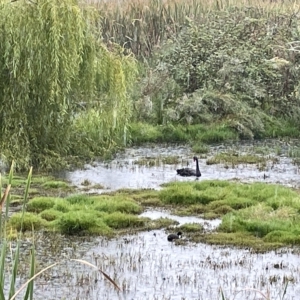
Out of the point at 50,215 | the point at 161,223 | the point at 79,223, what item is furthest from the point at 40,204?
the point at 161,223

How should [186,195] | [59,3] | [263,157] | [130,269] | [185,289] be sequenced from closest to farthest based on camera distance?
[185,289], [130,269], [186,195], [59,3], [263,157]

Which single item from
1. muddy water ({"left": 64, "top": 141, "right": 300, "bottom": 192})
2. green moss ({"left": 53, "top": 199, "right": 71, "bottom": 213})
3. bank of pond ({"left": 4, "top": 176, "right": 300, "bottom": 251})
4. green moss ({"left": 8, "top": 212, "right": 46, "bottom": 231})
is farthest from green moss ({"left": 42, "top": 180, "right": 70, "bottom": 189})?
green moss ({"left": 8, "top": 212, "right": 46, "bottom": 231})

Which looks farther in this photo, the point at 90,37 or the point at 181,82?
the point at 181,82

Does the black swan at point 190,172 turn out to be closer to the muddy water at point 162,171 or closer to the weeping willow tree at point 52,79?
the muddy water at point 162,171

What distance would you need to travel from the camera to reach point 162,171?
54.9ft

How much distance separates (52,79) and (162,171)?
3340 millimetres

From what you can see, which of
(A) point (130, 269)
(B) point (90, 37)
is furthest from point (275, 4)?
(A) point (130, 269)

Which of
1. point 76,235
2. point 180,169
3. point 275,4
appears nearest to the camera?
point 76,235

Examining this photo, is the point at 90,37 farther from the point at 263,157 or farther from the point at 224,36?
the point at 224,36

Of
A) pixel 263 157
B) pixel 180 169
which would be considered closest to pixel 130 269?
pixel 180 169

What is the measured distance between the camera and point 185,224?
11367 mm

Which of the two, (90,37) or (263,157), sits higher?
(90,37)

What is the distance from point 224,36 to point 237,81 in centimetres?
173

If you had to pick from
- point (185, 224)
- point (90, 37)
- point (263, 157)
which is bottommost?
point (263, 157)
